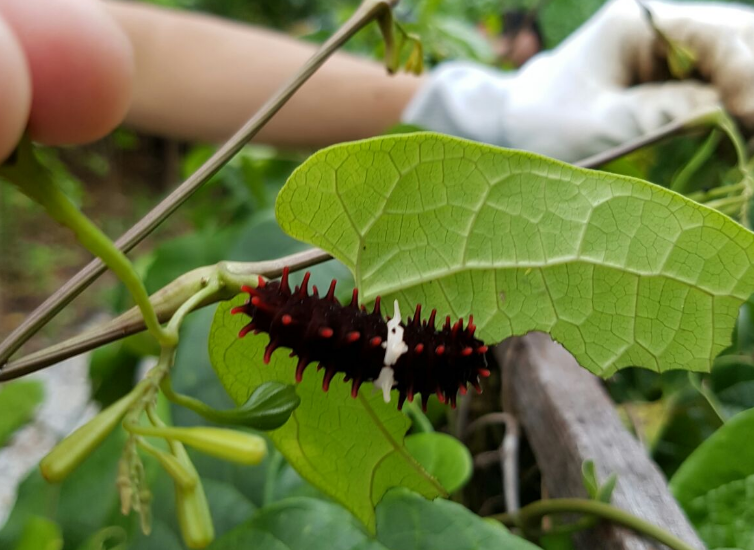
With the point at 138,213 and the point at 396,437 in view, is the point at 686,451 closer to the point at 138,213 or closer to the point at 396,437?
the point at 396,437

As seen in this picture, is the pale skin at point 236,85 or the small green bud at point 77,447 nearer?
the small green bud at point 77,447

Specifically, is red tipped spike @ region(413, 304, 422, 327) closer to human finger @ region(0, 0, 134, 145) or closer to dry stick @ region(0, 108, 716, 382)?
dry stick @ region(0, 108, 716, 382)

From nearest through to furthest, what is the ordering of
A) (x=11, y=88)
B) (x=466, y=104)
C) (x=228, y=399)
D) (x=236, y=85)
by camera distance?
(x=11, y=88), (x=228, y=399), (x=466, y=104), (x=236, y=85)

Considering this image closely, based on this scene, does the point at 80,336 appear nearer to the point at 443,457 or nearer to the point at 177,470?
the point at 177,470

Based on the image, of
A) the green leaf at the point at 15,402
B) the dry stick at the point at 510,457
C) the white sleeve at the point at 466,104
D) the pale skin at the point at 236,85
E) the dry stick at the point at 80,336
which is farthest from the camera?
the pale skin at the point at 236,85

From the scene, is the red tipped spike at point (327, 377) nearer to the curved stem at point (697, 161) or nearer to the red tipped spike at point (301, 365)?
the red tipped spike at point (301, 365)

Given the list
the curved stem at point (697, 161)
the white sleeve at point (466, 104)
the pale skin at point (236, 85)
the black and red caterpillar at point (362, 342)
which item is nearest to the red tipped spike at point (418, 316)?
the black and red caterpillar at point (362, 342)

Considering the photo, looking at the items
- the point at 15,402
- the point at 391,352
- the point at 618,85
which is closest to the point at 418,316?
the point at 391,352

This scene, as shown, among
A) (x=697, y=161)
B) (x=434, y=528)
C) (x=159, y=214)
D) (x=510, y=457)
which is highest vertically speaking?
(x=159, y=214)
